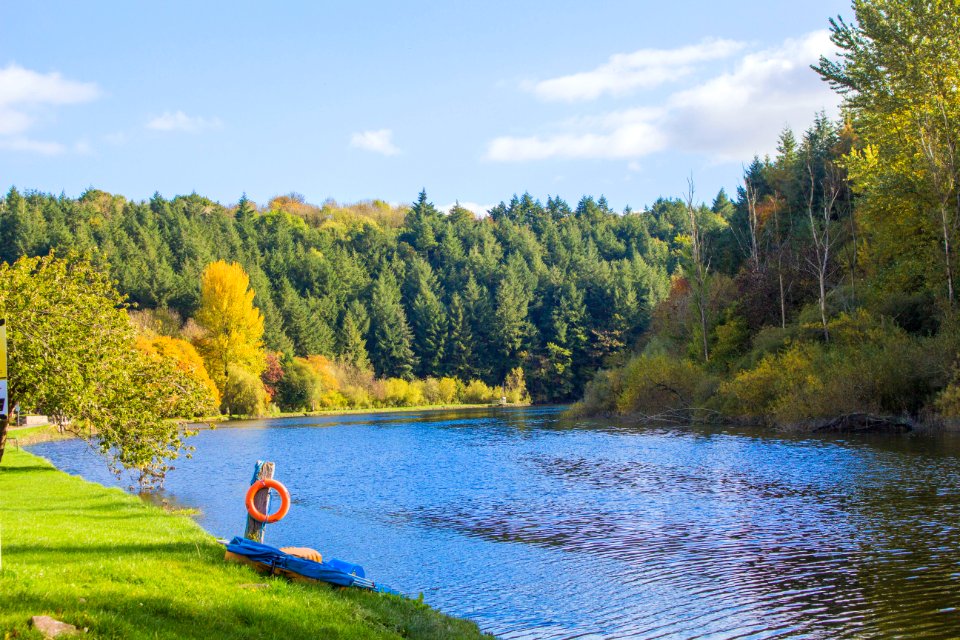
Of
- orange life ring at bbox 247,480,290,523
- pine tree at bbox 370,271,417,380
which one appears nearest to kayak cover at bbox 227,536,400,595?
orange life ring at bbox 247,480,290,523

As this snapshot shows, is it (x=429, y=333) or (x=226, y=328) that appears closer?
(x=226, y=328)

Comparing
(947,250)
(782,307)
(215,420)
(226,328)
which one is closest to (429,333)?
(226,328)

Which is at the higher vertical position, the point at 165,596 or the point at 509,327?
the point at 509,327

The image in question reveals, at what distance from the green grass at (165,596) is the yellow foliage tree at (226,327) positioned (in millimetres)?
68414

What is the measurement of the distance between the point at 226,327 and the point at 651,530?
231 feet

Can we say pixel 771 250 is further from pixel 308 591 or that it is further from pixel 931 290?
pixel 308 591

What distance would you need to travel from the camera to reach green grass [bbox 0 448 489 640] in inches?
304

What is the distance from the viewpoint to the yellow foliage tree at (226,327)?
81.1m

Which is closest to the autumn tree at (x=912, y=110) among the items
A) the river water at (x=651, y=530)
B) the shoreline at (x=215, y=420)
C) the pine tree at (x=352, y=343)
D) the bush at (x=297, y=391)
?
the river water at (x=651, y=530)

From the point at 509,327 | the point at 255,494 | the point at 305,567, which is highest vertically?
the point at 509,327

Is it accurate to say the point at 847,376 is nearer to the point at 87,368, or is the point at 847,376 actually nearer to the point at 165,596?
the point at 87,368

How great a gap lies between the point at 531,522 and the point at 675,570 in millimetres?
5582

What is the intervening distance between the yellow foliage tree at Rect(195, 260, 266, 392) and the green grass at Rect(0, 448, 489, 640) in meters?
68.4

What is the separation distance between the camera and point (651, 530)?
1755cm
